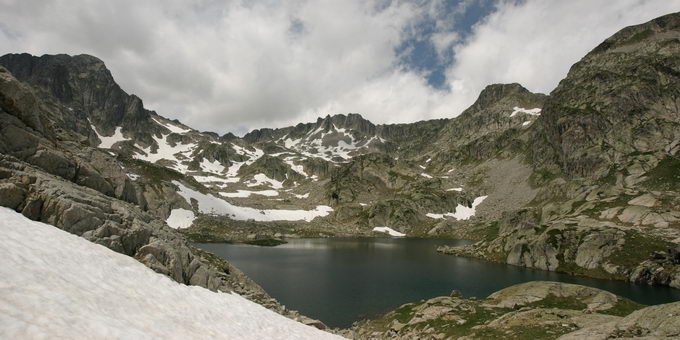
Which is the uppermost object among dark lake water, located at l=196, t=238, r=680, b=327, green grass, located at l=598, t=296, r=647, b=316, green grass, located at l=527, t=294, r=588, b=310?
green grass, located at l=598, t=296, r=647, b=316

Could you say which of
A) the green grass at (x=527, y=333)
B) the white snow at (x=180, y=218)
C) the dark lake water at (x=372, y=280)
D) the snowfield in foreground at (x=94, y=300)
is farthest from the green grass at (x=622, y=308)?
the white snow at (x=180, y=218)

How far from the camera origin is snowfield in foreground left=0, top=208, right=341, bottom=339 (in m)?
10.7

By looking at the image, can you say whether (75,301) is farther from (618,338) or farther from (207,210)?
(207,210)

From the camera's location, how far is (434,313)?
37406 millimetres

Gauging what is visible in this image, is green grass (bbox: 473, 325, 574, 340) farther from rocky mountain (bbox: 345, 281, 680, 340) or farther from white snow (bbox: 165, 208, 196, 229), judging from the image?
white snow (bbox: 165, 208, 196, 229)

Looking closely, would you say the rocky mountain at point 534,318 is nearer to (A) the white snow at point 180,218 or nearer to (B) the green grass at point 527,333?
(B) the green grass at point 527,333

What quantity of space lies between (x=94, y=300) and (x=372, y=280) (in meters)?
61.8

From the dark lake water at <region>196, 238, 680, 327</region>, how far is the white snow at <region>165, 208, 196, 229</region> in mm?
67823

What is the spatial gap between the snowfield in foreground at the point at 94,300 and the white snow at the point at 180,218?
513 ft

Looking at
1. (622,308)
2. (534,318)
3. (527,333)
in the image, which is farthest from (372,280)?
(527,333)

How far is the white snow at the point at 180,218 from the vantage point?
16338 cm

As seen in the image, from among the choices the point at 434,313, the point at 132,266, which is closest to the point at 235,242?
the point at 434,313

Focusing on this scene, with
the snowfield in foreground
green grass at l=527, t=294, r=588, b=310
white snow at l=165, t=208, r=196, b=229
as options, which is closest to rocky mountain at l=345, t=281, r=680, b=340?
green grass at l=527, t=294, r=588, b=310

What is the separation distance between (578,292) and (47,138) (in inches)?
2135
